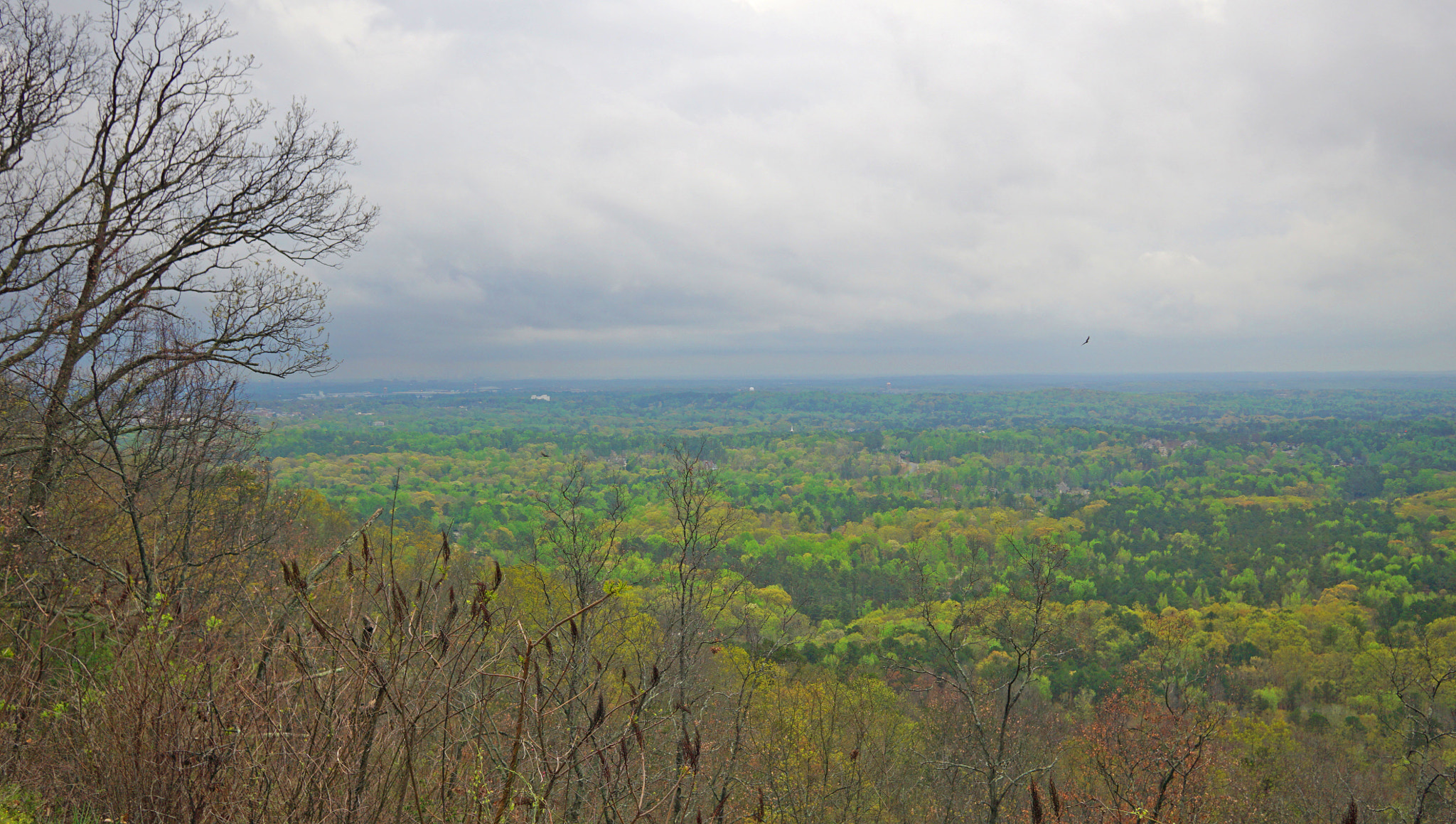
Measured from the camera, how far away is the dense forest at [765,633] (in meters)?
2.62

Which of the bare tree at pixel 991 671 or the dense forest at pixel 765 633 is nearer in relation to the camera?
the dense forest at pixel 765 633

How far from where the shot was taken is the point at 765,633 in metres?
40.0

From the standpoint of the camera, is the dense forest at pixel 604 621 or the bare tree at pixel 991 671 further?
the bare tree at pixel 991 671

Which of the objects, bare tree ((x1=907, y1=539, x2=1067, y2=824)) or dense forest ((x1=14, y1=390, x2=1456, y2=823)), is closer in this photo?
dense forest ((x1=14, y1=390, x2=1456, y2=823))

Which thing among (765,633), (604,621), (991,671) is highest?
(604,621)

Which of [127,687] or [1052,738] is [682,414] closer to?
[1052,738]

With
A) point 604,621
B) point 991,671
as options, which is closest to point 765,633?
point 991,671

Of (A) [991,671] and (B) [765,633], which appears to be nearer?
(A) [991,671]

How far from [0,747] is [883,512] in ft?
282

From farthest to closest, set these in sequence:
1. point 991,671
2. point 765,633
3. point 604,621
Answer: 1. point 765,633
2. point 991,671
3. point 604,621

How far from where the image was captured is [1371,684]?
119 ft

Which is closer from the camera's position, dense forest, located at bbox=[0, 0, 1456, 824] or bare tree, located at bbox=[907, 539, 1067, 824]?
dense forest, located at bbox=[0, 0, 1456, 824]

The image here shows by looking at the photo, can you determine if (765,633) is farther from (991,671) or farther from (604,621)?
(604,621)

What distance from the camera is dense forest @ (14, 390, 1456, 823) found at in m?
2.62
